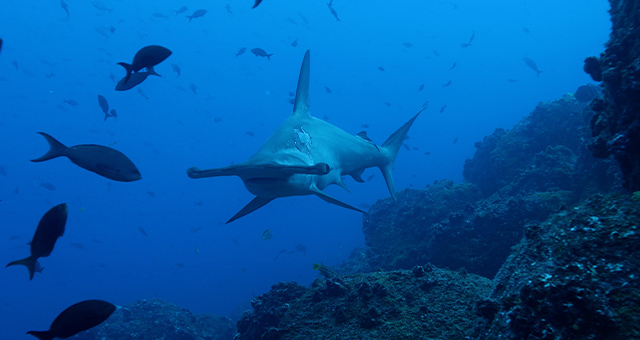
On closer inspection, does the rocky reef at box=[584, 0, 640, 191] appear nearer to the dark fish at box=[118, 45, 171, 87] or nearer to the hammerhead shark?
the hammerhead shark

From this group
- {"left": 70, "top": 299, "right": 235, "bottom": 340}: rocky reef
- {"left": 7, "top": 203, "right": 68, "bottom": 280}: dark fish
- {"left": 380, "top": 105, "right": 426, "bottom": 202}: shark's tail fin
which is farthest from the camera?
{"left": 70, "top": 299, "right": 235, "bottom": 340}: rocky reef

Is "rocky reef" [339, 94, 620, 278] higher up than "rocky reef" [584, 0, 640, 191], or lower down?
higher up

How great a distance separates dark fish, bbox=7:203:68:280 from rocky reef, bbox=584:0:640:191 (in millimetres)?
5165

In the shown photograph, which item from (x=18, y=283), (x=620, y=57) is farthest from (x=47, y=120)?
(x=620, y=57)

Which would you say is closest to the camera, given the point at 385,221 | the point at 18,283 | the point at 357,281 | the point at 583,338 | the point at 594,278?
the point at 583,338

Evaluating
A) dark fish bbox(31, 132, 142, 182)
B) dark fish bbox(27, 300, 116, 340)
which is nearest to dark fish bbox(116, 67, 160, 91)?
dark fish bbox(31, 132, 142, 182)

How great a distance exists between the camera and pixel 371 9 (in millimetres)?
92062

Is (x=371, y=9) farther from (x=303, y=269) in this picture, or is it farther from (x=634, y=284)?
(x=634, y=284)

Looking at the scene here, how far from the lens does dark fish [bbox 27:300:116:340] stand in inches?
101

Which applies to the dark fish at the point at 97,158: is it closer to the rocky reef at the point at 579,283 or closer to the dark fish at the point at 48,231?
the dark fish at the point at 48,231

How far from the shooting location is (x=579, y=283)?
1737 mm

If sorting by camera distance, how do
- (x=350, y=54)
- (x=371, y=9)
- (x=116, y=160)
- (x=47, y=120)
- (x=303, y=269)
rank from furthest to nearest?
(x=350, y=54) → (x=371, y=9) → (x=47, y=120) → (x=303, y=269) → (x=116, y=160)

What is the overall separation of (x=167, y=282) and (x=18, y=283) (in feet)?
125

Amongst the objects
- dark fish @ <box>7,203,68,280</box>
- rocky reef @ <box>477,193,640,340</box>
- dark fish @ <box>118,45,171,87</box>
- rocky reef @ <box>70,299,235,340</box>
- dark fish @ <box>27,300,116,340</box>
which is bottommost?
rocky reef @ <box>477,193,640,340</box>
